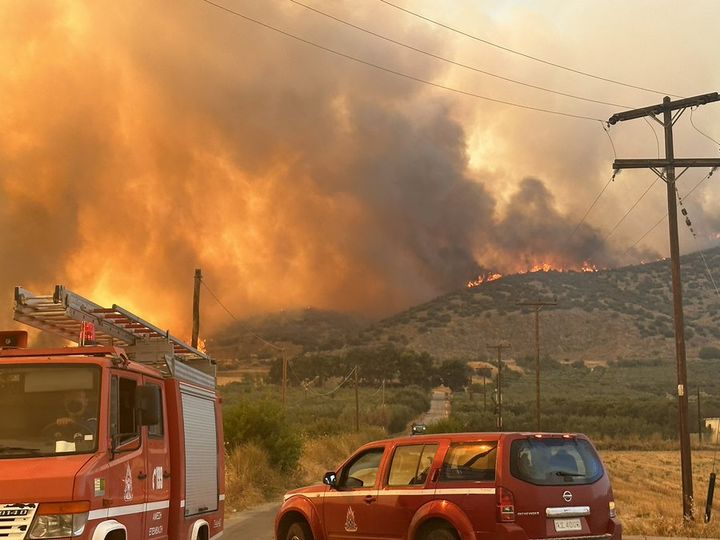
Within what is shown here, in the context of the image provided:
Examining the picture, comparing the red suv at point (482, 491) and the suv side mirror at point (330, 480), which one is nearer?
the red suv at point (482, 491)

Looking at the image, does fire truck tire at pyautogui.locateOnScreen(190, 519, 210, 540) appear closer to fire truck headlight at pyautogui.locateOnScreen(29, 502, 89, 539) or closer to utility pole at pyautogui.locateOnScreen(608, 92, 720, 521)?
fire truck headlight at pyautogui.locateOnScreen(29, 502, 89, 539)

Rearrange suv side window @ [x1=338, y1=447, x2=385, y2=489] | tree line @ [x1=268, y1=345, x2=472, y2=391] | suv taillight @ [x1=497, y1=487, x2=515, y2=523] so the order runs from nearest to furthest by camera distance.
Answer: suv taillight @ [x1=497, y1=487, x2=515, y2=523] → suv side window @ [x1=338, y1=447, x2=385, y2=489] → tree line @ [x1=268, y1=345, x2=472, y2=391]

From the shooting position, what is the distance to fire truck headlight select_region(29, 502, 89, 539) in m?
7.58

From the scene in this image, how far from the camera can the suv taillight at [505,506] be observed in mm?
10234

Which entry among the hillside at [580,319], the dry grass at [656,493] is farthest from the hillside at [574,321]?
the dry grass at [656,493]

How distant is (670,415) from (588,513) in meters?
72.9

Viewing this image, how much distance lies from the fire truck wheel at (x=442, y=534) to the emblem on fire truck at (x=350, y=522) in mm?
1512

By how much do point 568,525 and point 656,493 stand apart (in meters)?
23.9

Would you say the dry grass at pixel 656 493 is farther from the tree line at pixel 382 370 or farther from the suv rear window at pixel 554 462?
the tree line at pixel 382 370

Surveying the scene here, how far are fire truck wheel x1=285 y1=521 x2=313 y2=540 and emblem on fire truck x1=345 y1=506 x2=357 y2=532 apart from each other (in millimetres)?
1078

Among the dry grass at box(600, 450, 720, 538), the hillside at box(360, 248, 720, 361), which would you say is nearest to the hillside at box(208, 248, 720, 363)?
the hillside at box(360, 248, 720, 361)

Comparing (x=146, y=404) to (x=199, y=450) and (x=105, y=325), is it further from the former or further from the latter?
(x=199, y=450)

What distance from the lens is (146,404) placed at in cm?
893

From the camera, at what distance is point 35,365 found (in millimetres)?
8625
